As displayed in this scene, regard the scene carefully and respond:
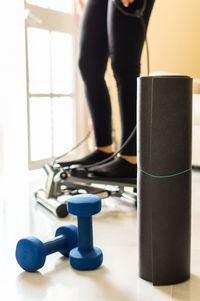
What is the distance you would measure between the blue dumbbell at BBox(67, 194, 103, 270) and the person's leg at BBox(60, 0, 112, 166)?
0.80 meters

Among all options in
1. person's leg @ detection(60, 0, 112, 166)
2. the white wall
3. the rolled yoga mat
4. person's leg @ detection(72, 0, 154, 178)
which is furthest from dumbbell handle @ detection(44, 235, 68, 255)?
the white wall

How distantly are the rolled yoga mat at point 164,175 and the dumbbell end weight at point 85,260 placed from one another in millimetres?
144

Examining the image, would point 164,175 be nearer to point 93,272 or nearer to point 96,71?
point 93,272

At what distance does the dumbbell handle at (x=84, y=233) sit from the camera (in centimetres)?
105

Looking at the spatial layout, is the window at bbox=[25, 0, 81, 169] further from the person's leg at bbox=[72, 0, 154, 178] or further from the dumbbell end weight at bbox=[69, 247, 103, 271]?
the dumbbell end weight at bbox=[69, 247, 103, 271]

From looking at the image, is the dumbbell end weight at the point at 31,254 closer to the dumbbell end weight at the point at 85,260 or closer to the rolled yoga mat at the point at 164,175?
the dumbbell end weight at the point at 85,260

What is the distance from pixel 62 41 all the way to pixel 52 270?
2127mm

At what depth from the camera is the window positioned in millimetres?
2615

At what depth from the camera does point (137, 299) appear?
90 cm

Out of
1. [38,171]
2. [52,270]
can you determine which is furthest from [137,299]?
[38,171]

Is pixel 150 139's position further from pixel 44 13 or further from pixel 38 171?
pixel 44 13

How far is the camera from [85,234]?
1.06m

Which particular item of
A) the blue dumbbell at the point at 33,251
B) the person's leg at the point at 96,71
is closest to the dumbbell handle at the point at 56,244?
the blue dumbbell at the point at 33,251

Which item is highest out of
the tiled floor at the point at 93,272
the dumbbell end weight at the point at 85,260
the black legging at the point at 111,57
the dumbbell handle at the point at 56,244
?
the black legging at the point at 111,57
